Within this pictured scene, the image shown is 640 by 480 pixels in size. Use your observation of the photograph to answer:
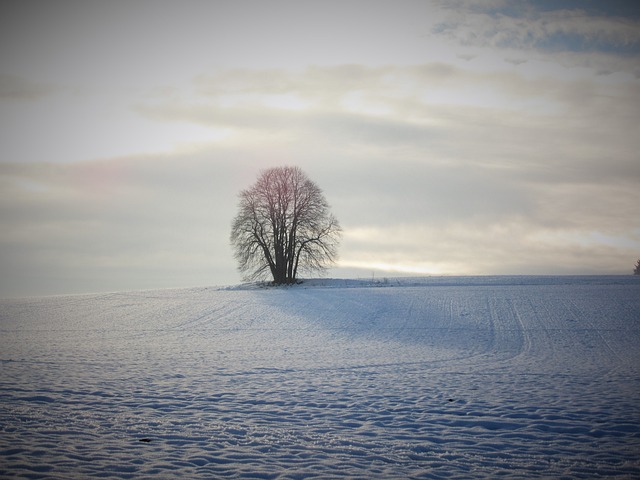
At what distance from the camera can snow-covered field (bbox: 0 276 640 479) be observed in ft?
23.8

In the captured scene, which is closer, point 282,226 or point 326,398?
point 326,398

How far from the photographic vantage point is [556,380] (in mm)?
13398

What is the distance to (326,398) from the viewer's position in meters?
11.4

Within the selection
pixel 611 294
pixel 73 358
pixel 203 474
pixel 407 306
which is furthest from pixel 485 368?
pixel 611 294

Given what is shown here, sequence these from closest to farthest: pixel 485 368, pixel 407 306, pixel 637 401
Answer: pixel 637 401 < pixel 485 368 < pixel 407 306

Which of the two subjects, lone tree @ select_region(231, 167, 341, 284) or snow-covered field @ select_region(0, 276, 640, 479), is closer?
snow-covered field @ select_region(0, 276, 640, 479)

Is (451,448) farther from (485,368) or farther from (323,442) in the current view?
(485,368)

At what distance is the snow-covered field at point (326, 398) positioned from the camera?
7.25 metres

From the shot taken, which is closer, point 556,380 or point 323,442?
point 323,442

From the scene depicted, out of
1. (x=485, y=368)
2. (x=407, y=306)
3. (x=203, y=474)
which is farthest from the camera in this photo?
(x=407, y=306)

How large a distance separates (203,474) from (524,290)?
38722mm

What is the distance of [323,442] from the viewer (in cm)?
816

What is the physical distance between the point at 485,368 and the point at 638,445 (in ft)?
24.9

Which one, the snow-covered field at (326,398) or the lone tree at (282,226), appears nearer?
the snow-covered field at (326,398)
